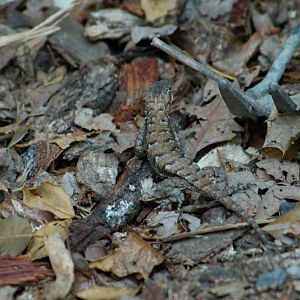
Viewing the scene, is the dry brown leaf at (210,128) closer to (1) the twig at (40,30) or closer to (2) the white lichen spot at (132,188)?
(2) the white lichen spot at (132,188)

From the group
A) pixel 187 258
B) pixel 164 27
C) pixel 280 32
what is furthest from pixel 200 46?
pixel 187 258

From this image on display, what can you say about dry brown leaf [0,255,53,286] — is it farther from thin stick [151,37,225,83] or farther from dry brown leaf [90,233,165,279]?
→ thin stick [151,37,225,83]

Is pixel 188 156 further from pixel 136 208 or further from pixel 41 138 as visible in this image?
pixel 41 138

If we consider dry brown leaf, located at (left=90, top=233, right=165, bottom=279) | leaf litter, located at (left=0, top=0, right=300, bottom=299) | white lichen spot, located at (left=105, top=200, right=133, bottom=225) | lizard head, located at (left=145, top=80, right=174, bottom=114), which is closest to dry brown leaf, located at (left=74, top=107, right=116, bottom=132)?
leaf litter, located at (left=0, top=0, right=300, bottom=299)

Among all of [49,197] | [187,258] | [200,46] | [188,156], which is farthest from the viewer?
[200,46]

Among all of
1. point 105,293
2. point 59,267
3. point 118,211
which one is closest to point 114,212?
point 118,211

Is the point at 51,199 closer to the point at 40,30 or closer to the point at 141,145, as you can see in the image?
the point at 141,145
